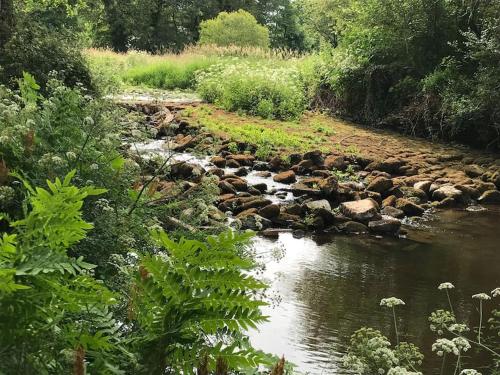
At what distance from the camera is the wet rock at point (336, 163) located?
39.4 ft

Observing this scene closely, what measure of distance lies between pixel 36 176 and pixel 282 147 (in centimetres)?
1012

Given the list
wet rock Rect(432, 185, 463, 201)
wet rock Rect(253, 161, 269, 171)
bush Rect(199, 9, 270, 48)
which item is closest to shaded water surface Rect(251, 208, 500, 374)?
wet rock Rect(432, 185, 463, 201)

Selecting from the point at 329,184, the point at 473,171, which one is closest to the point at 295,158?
the point at 329,184

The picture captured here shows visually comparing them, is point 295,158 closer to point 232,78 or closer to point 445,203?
point 445,203

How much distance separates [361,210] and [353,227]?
1.30 ft

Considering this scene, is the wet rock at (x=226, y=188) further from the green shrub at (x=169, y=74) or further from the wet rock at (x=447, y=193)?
the green shrub at (x=169, y=74)

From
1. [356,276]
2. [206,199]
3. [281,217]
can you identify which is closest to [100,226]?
[206,199]

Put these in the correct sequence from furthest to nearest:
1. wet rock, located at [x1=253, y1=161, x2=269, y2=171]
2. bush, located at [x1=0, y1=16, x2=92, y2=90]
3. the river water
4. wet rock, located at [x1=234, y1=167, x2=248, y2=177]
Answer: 1. wet rock, located at [x1=253, y1=161, x2=269, y2=171]
2. wet rock, located at [x1=234, y1=167, x2=248, y2=177]
3. bush, located at [x1=0, y1=16, x2=92, y2=90]
4. the river water

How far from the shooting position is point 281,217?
29.0 feet

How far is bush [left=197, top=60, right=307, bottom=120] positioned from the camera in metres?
16.7

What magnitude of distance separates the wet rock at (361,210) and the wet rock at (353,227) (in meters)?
0.19

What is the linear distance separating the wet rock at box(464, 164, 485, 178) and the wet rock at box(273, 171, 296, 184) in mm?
3879

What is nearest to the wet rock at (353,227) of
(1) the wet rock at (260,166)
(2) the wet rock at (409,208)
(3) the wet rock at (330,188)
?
(3) the wet rock at (330,188)

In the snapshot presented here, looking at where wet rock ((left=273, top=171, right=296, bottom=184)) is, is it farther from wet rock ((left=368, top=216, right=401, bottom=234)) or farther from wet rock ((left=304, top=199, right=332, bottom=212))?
wet rock ((left=368, top=216, right=401, bottom=234))
